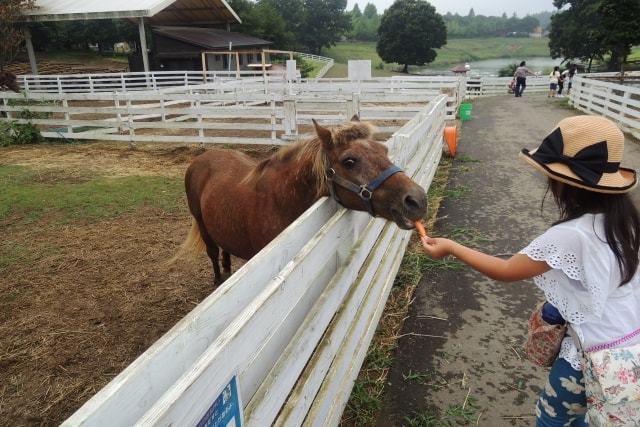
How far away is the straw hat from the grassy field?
7207 cm

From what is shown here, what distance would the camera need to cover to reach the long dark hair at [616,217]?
1556 mm

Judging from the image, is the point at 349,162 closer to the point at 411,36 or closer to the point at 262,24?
the point at 262,24

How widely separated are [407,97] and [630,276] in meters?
9.62

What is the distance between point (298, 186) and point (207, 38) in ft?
104

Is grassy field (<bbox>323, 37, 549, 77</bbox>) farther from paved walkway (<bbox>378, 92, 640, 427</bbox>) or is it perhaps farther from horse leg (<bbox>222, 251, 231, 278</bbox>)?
horse leg (<bbox>222, 251, 231, 278</bbox>)

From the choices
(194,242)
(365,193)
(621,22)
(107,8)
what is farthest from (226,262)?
(621,22)

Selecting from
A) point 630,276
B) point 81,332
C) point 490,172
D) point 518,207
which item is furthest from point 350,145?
point 490,172

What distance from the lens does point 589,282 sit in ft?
5.07

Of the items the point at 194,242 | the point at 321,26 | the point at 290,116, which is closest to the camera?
the point at 194,242

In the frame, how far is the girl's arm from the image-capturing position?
1638 millimetres

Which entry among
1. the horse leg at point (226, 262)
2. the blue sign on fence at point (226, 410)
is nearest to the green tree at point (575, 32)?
the horse leg at point (226, 262)

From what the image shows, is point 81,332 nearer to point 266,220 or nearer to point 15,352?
point 15,352

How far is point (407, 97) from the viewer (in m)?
10.6

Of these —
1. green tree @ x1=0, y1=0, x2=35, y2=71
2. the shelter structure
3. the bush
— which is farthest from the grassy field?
the bush
